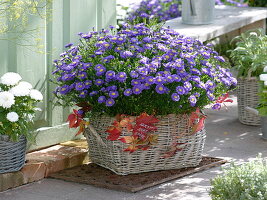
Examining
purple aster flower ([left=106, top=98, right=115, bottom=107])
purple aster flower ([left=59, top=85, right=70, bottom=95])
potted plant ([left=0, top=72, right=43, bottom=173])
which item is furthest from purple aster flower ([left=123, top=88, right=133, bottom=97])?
potted plant ([left=0, top=72, right=43, bottom=173])

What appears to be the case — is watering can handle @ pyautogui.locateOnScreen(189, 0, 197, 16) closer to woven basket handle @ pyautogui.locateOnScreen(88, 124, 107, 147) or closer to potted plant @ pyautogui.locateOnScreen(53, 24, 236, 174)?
potted plant @ pyautogui.locateOnScreen(53, 24, 236, 174)

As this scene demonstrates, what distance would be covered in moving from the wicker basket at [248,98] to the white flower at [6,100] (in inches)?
109

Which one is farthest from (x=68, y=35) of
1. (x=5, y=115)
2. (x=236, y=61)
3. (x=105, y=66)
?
(x=236, y=61)

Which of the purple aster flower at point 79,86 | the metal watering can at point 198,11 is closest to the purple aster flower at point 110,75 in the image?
the purple aster flower at point 79,86

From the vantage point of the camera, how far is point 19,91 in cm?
500

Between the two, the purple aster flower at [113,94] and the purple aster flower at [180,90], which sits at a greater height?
the purple aster flower at [180,90]

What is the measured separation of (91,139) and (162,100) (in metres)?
0.69

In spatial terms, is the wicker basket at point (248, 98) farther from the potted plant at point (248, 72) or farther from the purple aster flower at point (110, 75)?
the purple aster flower at point (110, 75)

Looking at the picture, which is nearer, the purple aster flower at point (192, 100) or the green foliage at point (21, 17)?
the purple aster flower at point (192, 100)

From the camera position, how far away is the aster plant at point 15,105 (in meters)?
4.95

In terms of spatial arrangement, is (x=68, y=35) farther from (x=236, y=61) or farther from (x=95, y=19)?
(x=236, y=61)

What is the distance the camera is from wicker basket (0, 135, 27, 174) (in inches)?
199

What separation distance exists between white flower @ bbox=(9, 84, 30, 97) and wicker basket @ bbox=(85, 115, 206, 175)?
24.8 inches

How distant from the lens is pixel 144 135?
5.20 metres
